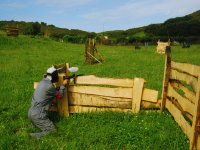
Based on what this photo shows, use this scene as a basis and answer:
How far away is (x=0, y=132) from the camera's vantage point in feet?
24.8

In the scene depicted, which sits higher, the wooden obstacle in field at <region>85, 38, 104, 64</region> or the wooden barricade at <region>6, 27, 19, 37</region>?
the wooden barricade at <region>6, 27, 19, 37</region>

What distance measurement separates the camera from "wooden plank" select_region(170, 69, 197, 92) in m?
6.41

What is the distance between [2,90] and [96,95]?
18.1ft

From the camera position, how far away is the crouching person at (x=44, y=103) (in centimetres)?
772

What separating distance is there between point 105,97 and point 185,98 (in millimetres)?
2407

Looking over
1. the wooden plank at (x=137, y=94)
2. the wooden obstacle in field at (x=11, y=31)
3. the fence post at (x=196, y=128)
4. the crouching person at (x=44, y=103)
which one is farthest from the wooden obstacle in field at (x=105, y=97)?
the wooden obstacle in field at (x=11, y=31)

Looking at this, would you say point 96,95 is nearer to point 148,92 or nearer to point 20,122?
point 148,92

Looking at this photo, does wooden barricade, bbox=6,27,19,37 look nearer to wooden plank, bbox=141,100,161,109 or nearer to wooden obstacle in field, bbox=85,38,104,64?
wooden obstacle in field, bbox=85,38,104,64

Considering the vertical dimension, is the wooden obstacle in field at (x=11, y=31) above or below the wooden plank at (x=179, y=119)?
above

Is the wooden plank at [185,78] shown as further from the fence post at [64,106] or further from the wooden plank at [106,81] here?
the fence post at [64,106]

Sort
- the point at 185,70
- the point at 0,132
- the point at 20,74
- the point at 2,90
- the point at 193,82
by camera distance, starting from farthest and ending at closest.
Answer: the point at 20,74
the point at 2,90
the point at 0,132
the point at 185,70
the point at 193,82

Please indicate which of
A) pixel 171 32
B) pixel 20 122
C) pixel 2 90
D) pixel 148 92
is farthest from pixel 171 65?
pixel 171 32

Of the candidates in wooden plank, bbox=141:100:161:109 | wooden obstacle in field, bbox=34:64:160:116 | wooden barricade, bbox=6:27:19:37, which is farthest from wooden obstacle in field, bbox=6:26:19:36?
wooden plank, bbox=141:100:161:109

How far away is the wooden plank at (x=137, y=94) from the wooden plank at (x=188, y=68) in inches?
38.2
